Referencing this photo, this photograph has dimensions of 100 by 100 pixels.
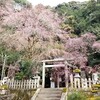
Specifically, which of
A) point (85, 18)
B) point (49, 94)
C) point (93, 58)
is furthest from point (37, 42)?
point (85, 18)

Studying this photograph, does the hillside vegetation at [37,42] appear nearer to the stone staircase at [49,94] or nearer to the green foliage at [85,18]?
the green foliage at [85,18]

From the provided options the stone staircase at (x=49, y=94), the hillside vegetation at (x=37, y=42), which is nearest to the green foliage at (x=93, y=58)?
the hillside vegetation at (x=37, y=42)

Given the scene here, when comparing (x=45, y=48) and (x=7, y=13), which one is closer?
(x=45, y=48)

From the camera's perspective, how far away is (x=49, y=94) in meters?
12.1

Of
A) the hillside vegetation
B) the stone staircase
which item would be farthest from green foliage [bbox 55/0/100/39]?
the stone staircase

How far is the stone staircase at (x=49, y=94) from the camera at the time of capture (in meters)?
11.7

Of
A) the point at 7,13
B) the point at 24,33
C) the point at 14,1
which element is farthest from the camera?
the point at 14,1

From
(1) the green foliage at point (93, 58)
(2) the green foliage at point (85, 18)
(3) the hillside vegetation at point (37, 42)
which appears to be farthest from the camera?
(2) the green foliage at point (85, 18)

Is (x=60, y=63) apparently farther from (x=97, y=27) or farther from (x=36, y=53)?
(x=97, y=27)

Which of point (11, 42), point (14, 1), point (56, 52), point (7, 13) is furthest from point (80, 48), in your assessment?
point (14, 1)

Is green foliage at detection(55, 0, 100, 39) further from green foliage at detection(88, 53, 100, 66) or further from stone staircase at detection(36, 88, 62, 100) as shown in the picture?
stone staircase at detection(36, 88, 62, 100)

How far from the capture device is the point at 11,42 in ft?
57.2

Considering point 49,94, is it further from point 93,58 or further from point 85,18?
point 85,18

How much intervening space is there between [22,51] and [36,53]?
98 cm
